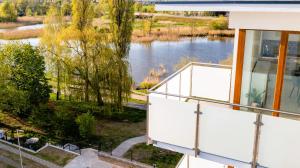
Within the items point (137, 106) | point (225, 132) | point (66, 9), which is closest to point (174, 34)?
point (137, 106)

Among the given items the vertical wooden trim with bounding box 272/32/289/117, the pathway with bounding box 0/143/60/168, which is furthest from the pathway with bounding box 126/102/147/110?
the vertical wooden trim with bounding box 272/32/289/117

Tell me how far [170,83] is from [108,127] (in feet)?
55.6

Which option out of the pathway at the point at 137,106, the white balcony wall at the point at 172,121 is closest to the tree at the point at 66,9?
the pathway at the point at 137,106

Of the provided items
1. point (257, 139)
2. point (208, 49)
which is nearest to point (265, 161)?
point (257, 139)

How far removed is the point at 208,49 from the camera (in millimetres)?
42656

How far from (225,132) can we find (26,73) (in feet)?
68.0

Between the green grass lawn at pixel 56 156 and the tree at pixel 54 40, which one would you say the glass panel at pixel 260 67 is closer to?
the green grass lawn at pixel 56 156

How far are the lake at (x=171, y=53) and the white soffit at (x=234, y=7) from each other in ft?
88.3

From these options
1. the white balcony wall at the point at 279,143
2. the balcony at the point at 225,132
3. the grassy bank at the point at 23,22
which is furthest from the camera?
the grassy bank at the point at 23,22

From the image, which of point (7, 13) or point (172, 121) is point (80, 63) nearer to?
point (172, 121)

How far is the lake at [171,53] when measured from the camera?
1412 inches

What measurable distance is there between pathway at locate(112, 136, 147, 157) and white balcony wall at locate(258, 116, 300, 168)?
14732mm

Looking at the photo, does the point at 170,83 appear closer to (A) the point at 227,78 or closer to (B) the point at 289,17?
(A) the point at 227,78

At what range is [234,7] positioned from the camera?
14.4 ft
